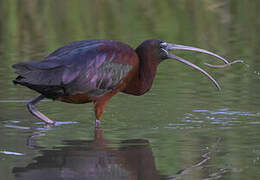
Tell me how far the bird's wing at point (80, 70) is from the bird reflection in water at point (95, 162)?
2.96 feet

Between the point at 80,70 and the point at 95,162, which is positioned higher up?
the point at 80,70

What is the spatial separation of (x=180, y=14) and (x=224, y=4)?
6.64ft

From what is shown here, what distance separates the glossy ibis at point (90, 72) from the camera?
826 cm

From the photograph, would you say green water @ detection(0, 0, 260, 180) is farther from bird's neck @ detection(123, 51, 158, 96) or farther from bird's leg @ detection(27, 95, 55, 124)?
bird's neck @ detection(123, 51, 158, 96)

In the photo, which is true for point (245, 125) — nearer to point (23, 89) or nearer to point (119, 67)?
point (119, 67)

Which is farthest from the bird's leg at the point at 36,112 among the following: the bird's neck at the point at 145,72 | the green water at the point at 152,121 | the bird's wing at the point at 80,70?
the bird's neck at the point at 145,72

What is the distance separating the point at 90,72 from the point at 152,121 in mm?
950

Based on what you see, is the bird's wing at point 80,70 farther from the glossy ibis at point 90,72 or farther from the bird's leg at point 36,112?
the bird's leg at point 36,112

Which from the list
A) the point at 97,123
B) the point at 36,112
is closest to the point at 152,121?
the point at 97,123

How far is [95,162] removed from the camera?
22.3ft

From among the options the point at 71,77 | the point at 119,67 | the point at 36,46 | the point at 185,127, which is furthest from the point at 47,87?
the point at 36,46

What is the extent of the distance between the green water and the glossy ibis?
329 mm

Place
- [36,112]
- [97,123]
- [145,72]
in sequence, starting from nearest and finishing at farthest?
1. [97,123]
2. [36,112]
3. [145,72]

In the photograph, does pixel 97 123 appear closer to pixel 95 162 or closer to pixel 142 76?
pixel 142 76
